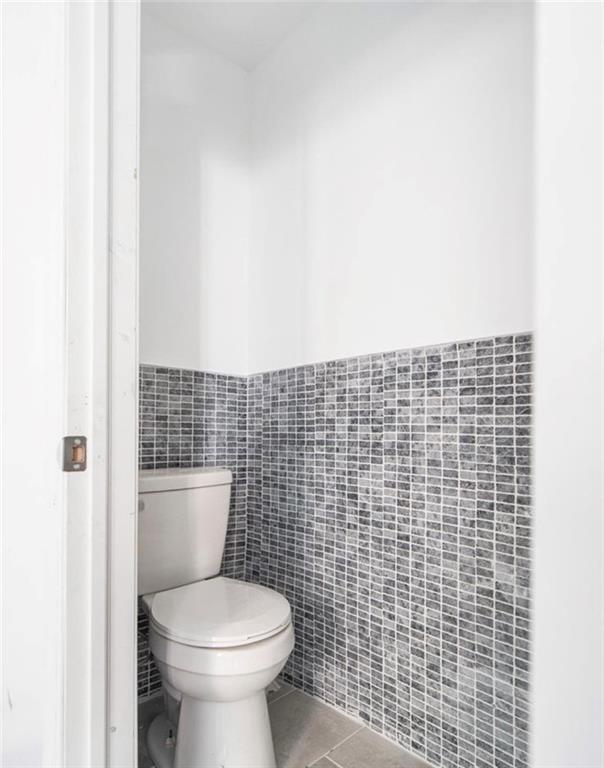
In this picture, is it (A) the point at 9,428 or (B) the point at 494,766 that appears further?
(B) the point at 494,766

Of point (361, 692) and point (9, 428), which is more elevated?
point (9, 428)

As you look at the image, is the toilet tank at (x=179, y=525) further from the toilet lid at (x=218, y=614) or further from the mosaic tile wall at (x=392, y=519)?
the mosaic tile wall at (x=392, y=519)

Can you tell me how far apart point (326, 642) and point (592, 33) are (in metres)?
1.78

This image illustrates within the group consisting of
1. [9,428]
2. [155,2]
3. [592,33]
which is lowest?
[9,428]

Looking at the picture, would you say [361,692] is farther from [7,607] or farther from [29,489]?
[29,489]

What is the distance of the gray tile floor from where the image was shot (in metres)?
1.42

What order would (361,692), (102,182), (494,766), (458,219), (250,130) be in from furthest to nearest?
(250,130)
(361,692)
(458,219)
(494,766)
(102,182)

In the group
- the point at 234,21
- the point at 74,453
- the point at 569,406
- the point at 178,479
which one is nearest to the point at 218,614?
the point at 178,479

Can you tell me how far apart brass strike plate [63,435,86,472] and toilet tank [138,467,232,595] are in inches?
24.3

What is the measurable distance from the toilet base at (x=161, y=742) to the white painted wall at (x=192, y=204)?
1160 millimetres

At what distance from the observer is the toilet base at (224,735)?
129 centimetres

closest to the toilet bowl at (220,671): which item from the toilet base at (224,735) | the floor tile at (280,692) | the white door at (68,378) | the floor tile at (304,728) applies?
the toilet base at (224,735)

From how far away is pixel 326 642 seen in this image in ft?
5.55

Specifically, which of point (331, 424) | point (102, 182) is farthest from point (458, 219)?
point (102, 182)
